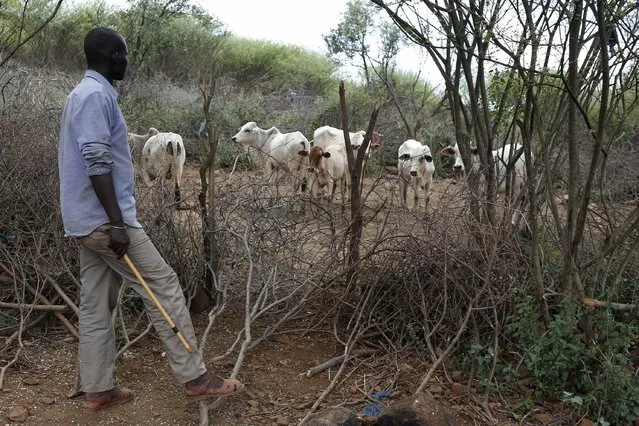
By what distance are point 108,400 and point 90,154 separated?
4.43ft

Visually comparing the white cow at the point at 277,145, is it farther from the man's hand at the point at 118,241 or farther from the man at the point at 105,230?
the man's hand at the point at 118,241

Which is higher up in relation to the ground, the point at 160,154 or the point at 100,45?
the point at 100,45

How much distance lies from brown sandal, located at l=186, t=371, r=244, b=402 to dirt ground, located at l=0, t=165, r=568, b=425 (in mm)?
198

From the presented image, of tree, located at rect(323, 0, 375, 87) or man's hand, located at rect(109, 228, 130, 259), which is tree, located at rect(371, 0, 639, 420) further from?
tree, located at rect(323, 0, 375, 87)

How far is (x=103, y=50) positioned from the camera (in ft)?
11.3

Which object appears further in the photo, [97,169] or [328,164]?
[328,164]

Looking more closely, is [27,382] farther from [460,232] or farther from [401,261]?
[460,232]

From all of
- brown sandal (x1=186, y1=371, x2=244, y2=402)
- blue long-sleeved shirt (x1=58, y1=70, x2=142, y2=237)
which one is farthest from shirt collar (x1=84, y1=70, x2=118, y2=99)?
brown sandal (x1=186, y1=371, x2=244, y2=402)

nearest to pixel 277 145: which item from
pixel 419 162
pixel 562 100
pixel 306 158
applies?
pixel 306 158

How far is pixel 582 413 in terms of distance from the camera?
3.87 meters

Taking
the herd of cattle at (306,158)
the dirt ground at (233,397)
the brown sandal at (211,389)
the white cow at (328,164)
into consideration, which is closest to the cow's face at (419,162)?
the herd of cattle at (306,158)

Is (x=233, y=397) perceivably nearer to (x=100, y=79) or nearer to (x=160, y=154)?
(x=100, y=79)

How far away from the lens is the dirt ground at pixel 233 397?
12.3 feet

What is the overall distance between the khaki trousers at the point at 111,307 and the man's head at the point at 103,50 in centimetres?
81
